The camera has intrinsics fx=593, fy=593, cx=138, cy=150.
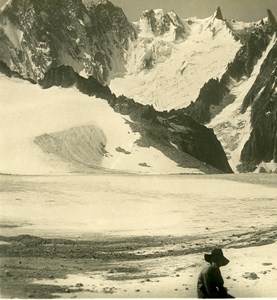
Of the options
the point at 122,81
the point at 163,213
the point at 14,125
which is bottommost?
the point at 163,213

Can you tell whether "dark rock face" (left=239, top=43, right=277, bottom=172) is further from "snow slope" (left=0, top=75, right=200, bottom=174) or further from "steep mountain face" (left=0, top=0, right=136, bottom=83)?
"steep mountain face" (left=0, top=0, right=136, bottom=83)

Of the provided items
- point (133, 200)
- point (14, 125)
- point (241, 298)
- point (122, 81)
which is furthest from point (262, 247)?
point (122, 81)

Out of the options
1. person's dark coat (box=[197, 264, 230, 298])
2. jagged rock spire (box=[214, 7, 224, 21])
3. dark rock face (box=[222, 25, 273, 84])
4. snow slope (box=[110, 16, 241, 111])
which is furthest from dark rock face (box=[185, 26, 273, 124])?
person's dark coat (box=[197, 264, 230, 298])

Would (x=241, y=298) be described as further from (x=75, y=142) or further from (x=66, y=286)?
(x=75, y=142)

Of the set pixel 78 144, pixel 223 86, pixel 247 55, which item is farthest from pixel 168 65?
pixel 223 86

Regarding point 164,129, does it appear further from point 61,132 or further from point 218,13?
point 218,13
